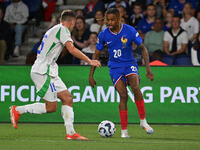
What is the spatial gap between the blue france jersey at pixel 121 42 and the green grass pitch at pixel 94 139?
1.33 m

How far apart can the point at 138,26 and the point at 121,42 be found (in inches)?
257

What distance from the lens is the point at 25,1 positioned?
60.3 feet

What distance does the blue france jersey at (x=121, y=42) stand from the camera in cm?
998

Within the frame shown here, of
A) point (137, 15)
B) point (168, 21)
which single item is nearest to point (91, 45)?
point (137, 15)

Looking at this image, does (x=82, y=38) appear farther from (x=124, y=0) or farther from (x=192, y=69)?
(x=192, y=69)

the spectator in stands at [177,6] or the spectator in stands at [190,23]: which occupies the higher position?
the spectator in stands at [177,6]

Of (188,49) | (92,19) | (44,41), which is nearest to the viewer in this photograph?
(44,41)

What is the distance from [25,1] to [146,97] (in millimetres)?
7219

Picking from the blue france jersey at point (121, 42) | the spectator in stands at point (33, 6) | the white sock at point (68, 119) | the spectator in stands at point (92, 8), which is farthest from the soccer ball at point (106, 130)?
the spectator in stands at point (33, 6)

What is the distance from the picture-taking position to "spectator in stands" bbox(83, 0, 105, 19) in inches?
682

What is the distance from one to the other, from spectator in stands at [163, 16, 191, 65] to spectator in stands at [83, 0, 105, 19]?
8.48 feet

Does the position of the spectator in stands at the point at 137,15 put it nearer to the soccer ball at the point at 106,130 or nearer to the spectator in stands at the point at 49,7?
the spectator in stands at the point at 49,7

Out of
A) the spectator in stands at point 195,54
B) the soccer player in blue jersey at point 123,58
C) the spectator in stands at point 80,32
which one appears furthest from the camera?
the spectator in stands at point 80,32

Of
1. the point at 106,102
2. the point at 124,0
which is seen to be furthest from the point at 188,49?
the point at 106,102
